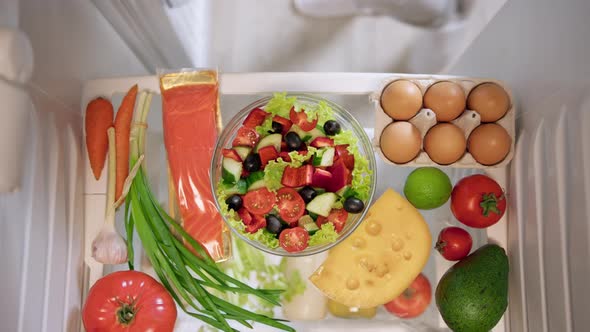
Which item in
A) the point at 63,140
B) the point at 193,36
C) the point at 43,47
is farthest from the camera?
the point at 193,36

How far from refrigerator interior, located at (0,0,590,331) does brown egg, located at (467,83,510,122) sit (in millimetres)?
66

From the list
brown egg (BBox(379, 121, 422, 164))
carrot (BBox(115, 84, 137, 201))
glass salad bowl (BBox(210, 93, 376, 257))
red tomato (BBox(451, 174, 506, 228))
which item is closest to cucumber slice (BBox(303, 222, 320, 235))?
glass salad bowl (BBox(210, 93, 376, 257))

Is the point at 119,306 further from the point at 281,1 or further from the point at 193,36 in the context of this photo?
the point at 281,1

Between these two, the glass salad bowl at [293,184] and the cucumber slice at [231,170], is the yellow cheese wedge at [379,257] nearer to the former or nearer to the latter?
the glass salad bowl at [293,184]

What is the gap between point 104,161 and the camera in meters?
1.05

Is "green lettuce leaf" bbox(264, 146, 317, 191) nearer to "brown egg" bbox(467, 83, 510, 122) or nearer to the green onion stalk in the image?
the green onion stalk

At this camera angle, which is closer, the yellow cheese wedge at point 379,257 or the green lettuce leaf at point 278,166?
the green lettuce leaf at point 278,166

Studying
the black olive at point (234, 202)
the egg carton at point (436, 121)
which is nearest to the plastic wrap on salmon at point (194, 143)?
the black olive at point (234, 202)

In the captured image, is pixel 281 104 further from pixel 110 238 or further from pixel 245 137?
pixel 110 238

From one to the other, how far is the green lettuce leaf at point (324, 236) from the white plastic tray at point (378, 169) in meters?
0.19

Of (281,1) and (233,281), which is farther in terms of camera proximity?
(281,1)

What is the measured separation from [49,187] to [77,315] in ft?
0.95

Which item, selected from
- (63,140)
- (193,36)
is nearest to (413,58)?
(193,36)

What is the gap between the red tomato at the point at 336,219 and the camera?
95cm
